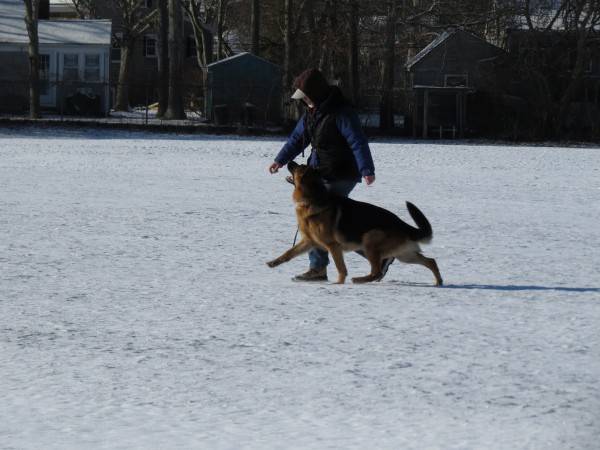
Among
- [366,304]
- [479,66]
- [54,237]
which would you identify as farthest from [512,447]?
[479,66]

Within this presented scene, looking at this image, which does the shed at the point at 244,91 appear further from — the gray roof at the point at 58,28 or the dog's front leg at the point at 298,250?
the dog's front leg at the point at 298,250

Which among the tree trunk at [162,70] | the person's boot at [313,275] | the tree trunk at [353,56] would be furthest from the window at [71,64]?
the person's boot at [313,275]

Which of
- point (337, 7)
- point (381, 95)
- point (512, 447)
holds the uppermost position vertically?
point (337, 7)

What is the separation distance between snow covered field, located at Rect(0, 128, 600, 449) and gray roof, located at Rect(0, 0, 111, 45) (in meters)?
40.9

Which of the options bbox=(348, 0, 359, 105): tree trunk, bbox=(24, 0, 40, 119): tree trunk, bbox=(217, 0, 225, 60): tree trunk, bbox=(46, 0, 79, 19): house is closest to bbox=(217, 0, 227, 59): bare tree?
bbox=(217, 0, 225, 60): tree trunk

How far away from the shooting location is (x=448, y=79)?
5144 cm

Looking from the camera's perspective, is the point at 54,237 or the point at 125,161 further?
the point at 125,161

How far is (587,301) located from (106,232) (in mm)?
5457

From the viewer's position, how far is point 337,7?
50.3 metres

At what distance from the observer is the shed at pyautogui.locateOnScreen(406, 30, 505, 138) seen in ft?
145

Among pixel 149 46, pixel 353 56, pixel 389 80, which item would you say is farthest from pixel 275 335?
pixel 149 46

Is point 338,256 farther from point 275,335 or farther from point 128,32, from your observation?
point 128,32

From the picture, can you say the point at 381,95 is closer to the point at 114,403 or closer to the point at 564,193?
the point at 564,193

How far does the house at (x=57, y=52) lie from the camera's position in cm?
5338
